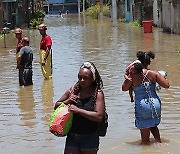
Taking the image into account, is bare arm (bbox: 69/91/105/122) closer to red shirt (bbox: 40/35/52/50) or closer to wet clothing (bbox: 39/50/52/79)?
red shirt (bbox: 40/35/52/50)

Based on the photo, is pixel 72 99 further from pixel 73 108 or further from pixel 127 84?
pixel 127 84

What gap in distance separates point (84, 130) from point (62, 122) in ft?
0.82

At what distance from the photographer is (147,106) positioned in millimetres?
7152

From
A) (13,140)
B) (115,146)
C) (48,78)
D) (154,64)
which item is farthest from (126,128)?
(154,64)

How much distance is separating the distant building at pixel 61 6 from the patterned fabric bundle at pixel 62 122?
11696cm

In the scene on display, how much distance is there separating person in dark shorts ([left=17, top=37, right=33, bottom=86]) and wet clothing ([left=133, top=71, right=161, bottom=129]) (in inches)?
258

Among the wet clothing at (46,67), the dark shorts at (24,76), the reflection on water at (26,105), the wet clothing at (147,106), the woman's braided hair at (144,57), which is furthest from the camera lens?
the wet clothing at (46,67)

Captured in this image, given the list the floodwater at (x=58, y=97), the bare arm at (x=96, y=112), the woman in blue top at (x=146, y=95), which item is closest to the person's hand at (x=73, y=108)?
the bare arm at (x=96, y=112)

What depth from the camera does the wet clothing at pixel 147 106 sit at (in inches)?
282

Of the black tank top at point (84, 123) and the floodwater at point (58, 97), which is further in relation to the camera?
the floodwater at point (58, 97)

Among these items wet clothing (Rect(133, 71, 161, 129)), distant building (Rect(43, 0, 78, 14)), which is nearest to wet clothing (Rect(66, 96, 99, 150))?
wet clothing (Rect(133, 71, 161, 129))

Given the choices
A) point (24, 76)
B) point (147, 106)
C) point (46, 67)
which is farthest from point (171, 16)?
point (147, 106)

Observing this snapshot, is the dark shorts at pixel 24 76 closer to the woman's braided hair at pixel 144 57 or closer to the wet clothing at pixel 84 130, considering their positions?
the woman's braided hair at pixel 144 57

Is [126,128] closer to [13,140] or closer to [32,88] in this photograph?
[13,140]
